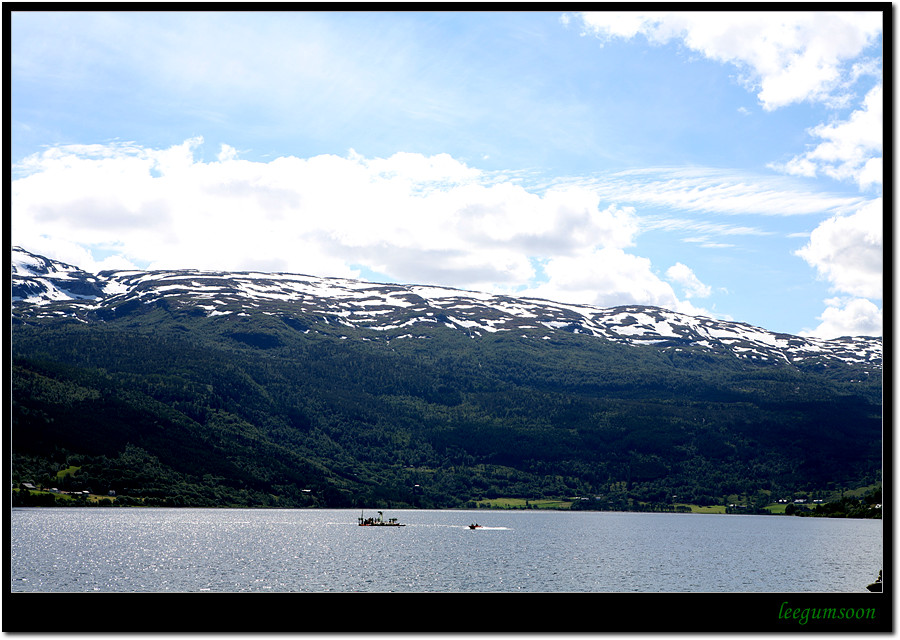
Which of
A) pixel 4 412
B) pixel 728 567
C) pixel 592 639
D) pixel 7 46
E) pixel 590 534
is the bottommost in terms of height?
pixel 590 534

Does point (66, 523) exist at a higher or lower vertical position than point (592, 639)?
lower

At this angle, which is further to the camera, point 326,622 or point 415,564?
point 415,564

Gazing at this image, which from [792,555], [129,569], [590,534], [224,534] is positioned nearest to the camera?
[129,569]

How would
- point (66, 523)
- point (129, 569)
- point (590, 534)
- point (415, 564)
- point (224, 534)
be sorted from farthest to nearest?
1. point (590, 534)
2. point (66, 523)
3. point (224, 534)
4. point (415, 564)
5. point (129, 569)

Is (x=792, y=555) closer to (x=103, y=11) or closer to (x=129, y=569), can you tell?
(x=129, y=569)

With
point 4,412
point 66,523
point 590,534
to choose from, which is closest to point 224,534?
point 66,523

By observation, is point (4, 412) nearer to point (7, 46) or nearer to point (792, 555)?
point (7, 46)

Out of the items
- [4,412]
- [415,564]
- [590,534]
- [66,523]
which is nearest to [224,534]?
[66,523]
